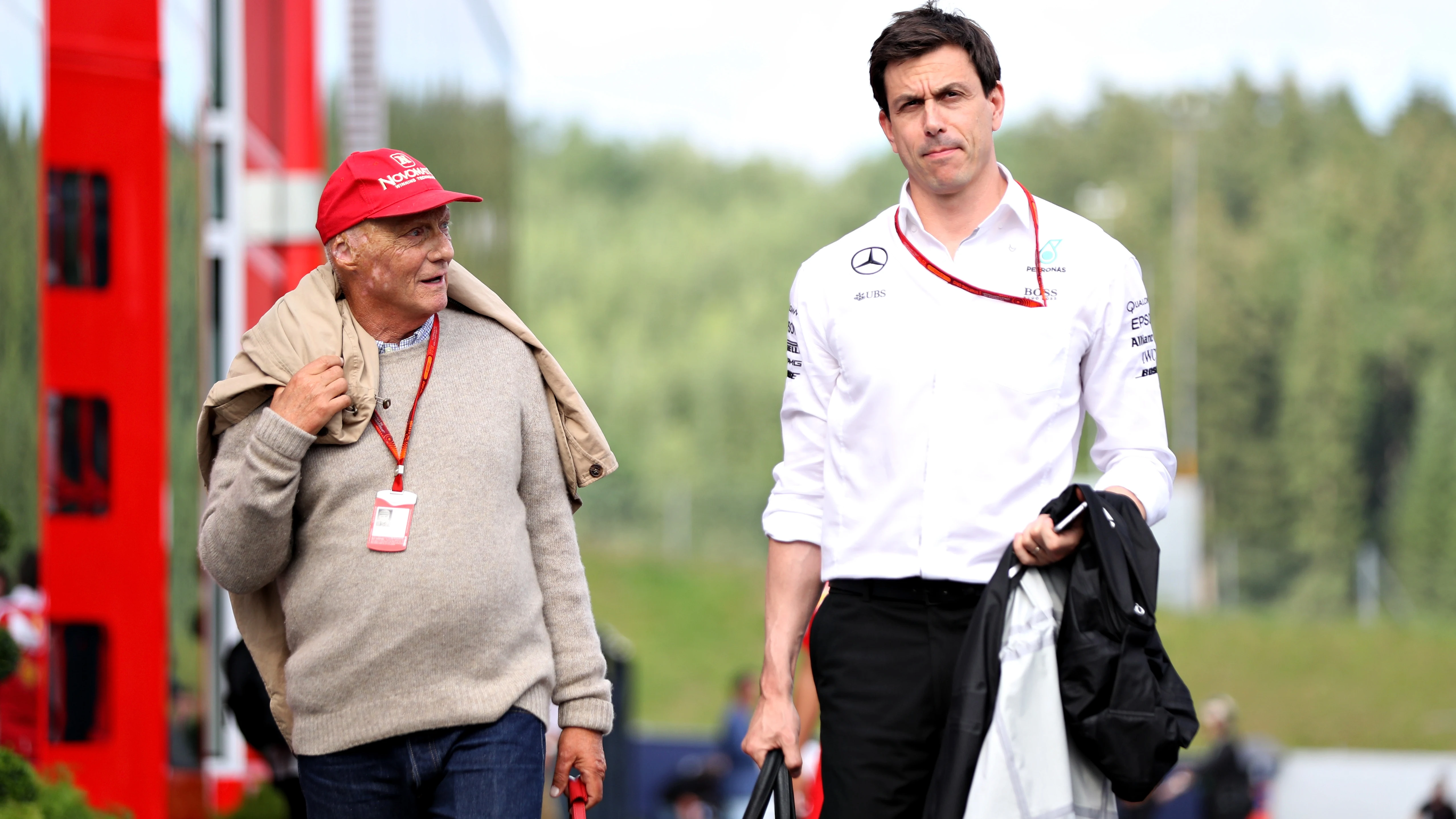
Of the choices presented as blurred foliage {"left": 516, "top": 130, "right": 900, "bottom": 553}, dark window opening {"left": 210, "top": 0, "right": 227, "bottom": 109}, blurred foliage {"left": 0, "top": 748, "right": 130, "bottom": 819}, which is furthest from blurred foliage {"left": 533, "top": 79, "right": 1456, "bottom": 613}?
blurred foliage {"left": 0, "top": 748, "right": 130, "bottom": 819}

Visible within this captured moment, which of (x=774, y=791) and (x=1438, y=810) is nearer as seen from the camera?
(x=774, y=791)

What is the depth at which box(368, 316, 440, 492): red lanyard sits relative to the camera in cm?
306

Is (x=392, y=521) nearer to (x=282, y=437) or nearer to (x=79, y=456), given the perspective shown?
(x=282, y=437)

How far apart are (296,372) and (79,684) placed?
4.72 meters

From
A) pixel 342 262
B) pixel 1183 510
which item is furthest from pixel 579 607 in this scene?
pixel 1183 510

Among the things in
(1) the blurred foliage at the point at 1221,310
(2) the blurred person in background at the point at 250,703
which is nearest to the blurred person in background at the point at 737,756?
(2) the blurred person in background at the point at 250,703

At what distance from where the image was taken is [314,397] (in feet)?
9.85

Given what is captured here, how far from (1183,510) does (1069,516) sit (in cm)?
3124

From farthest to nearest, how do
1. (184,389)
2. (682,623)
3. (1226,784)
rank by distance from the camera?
(682,623)
(1226,784)
(184,389)

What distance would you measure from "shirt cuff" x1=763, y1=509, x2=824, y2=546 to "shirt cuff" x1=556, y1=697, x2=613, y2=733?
0.54 m

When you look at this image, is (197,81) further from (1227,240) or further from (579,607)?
(1227,240)

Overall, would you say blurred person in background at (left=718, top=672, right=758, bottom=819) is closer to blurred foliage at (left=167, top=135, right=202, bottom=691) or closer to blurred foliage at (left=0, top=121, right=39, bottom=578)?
blurred foliage at (left=167, top=135, right=202, bottom=691)

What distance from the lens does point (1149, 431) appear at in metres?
3.29

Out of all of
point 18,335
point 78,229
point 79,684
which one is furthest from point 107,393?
point 18,335
